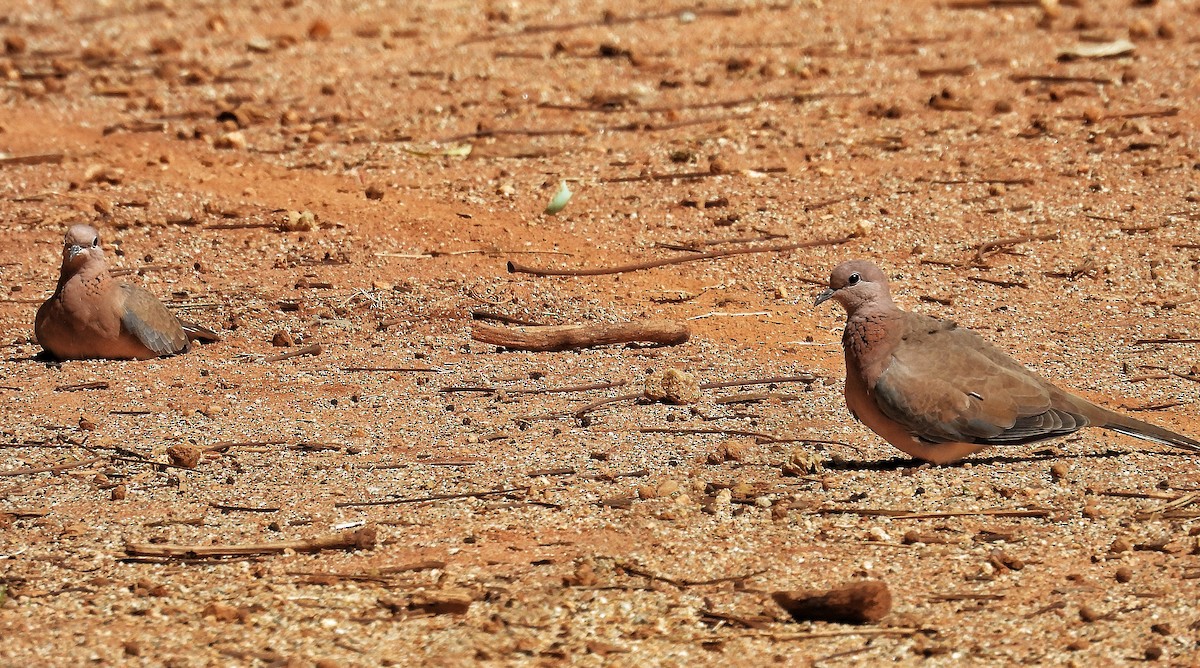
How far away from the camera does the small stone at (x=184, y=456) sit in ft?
18.9

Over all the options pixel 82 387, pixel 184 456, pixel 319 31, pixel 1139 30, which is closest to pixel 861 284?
pixel 184 456

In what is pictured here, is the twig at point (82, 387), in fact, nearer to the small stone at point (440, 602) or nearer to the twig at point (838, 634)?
the small stone at point (440, 602)

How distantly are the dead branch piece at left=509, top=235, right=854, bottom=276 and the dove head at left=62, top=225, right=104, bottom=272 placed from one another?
6.84 ft

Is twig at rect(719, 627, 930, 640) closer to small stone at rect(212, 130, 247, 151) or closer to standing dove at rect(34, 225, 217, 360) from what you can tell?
standing dove at rect(34, 225, 217, 360)

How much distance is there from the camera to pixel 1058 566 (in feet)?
16.0

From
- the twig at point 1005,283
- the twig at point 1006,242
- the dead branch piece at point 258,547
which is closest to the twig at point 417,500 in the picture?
the dead branch piece at point 258,547

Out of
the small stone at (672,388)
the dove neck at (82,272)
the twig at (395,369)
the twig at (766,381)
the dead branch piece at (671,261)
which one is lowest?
the twig at (395,369)

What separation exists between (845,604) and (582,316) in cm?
355

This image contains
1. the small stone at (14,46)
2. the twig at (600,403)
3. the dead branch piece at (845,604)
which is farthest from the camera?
the small stone at (14,46)

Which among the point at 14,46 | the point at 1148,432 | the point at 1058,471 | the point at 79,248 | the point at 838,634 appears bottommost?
the point at 838,634

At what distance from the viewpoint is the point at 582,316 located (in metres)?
7.82

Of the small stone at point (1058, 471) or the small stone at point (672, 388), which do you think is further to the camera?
the small stone at point (672, 388)

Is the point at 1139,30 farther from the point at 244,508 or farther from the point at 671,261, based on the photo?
the point at 244,508

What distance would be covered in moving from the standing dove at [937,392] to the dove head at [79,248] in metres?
3.67
